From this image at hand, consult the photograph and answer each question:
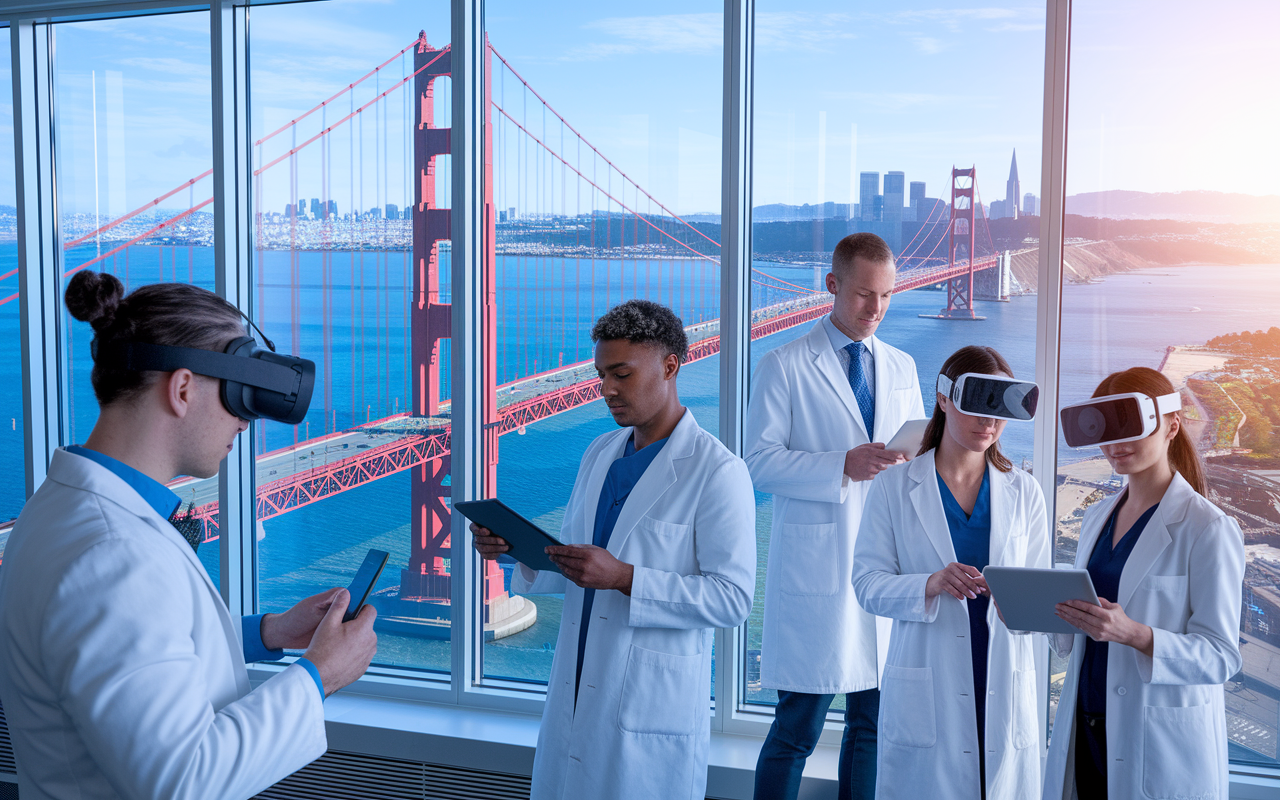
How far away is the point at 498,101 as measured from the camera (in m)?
2.88

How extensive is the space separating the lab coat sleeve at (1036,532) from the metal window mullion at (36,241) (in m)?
3.43

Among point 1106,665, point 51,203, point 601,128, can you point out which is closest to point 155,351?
point 1106,665

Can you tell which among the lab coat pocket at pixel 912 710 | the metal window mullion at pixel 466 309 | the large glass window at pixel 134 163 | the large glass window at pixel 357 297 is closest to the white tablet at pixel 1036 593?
the lab coat pocket at pixel 912 710

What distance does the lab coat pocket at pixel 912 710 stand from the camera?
5.72ft

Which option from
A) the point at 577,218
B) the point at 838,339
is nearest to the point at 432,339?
the point at 577,218

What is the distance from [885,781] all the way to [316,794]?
6.25ft

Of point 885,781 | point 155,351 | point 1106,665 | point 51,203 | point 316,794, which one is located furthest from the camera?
point 51,203

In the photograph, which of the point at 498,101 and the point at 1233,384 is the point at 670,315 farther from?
the point at 1233,384

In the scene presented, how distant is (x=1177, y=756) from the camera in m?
1.57

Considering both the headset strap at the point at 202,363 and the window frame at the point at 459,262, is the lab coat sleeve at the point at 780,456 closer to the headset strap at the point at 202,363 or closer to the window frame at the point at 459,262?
the window frame at the point at 459,262

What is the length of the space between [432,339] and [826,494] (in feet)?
5.04

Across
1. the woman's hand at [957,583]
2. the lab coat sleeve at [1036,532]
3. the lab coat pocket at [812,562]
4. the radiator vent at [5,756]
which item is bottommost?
the radiator vent at [5,756]

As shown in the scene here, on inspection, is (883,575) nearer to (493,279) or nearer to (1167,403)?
(1167,403)

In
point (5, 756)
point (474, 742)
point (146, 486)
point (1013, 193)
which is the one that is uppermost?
point (1013, 193)
